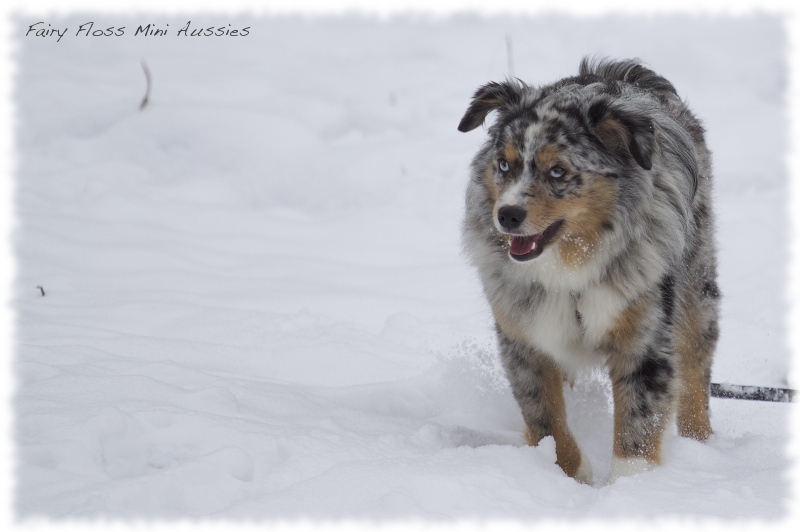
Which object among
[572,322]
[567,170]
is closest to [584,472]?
[572,322]

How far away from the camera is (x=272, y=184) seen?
26.6 feet

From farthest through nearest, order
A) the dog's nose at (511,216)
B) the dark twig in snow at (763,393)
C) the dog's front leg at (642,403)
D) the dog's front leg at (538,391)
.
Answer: the dark twig in snow at (763,393)
the dog's front leg at (538,391)
the dog's front leg at (642,403)
the dog's nose at (511,216)

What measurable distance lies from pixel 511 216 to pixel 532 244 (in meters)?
0.20

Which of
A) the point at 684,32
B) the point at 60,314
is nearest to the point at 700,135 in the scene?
the point at 60,314

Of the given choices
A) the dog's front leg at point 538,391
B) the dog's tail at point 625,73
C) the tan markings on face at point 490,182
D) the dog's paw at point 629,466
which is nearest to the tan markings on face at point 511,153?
the tan markings on face at point 490,182

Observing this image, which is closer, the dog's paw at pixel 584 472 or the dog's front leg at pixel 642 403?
the dog's front leg at pixel 642 403

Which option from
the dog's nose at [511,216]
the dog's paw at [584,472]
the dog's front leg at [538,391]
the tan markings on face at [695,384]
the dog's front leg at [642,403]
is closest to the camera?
the dog's nose at [511,216]

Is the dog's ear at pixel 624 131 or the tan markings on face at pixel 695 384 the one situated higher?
the dog's ear at pixel 624 131

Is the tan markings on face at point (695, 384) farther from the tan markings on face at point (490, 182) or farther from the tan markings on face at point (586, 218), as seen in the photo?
the tan markings on face at point (490, 182)

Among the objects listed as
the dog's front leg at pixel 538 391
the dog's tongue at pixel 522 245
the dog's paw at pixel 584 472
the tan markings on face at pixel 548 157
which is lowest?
the dog's paw at pixel 584 472

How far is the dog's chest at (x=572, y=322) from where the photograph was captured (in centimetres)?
362

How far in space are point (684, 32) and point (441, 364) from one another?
8.40 meters

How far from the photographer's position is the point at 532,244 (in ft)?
11.7

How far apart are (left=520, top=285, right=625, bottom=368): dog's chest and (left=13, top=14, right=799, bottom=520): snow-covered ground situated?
18.3 inches
